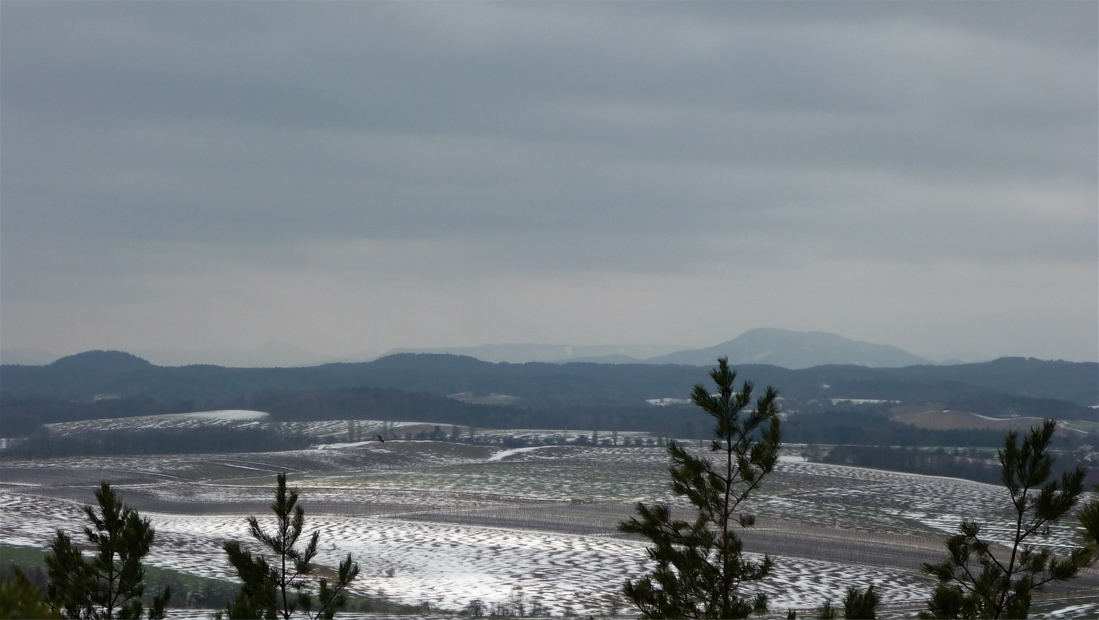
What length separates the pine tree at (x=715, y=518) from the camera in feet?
67.3

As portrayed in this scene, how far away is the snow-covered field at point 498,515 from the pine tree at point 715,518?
75.5ft

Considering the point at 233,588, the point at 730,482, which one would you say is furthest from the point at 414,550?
the point at 730,482

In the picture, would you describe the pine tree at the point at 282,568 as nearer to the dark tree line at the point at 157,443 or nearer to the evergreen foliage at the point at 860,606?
the evergreen foliage at the point at 860,606

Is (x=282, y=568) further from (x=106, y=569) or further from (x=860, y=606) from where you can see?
(x=860, y=606)

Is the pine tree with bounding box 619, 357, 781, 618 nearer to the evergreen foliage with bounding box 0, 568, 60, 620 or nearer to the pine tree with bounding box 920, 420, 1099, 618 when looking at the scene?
the pine tree with bounding box 920, 420, 1099, 618

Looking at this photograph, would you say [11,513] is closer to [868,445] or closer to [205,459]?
[205,459]

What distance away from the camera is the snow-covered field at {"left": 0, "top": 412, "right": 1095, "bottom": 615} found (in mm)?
55406

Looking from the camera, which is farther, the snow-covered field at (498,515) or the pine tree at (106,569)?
the snow-covered field at (498,515)

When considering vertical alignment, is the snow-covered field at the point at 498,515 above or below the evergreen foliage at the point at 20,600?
below

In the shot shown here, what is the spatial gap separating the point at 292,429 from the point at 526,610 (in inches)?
6197

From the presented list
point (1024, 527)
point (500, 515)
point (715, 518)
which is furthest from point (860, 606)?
point (500, 515)

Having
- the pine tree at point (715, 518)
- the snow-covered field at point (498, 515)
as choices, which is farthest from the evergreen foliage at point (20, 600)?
the snow-covered field at point (498, 515)

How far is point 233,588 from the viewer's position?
50.2 m

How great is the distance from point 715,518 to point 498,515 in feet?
211
